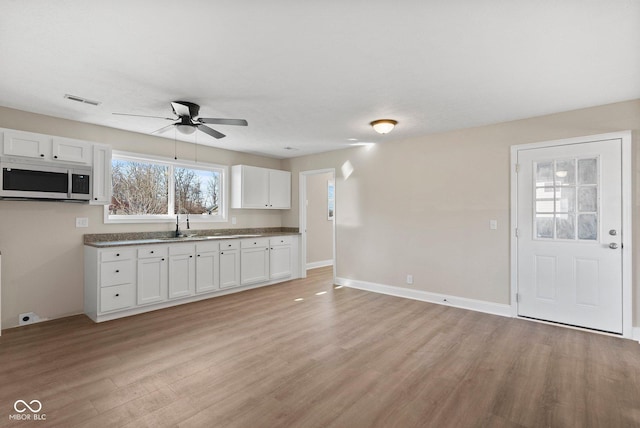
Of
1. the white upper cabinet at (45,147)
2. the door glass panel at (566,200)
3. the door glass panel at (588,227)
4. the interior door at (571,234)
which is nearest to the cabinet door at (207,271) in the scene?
the white upper cabinet at (45,147)

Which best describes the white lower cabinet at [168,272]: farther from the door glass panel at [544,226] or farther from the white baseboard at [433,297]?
the door glass panel at [544,226]

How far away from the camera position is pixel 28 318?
3670 mm

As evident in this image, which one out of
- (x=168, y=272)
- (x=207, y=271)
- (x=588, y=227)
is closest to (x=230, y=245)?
(x=207, y=271)

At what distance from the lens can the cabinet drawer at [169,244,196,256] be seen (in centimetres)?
434

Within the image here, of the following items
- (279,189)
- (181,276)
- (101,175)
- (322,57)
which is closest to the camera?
(322,57)

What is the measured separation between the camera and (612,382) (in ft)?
7.93

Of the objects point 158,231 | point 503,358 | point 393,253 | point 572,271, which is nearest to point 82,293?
point 158,231

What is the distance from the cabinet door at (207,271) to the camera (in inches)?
182

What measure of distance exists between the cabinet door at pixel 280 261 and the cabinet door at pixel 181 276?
150 centimetres

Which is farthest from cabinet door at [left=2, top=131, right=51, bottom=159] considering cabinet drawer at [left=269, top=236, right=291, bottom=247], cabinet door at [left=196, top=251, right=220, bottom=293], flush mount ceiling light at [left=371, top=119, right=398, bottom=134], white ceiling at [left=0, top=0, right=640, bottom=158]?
flush mount ceiling light at [left=371, top=119, right=398, bottom=134]

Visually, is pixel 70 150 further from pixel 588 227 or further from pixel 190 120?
pixel 588 227

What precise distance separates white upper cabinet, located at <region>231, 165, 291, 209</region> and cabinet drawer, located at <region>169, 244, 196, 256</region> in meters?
1.38

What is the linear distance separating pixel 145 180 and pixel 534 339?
536cm

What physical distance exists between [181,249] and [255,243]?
1.31 metres
